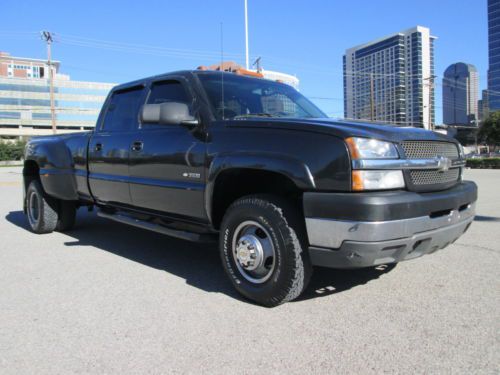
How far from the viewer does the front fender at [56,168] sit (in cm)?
594

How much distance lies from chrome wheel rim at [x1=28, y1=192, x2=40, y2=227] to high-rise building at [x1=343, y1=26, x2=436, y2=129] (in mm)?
37404

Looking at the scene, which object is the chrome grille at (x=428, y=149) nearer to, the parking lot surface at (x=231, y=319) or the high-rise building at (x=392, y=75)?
the parking lot surface at (x=231, y=319)

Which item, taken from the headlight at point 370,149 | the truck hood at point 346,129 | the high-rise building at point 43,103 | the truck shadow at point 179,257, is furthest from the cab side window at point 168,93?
the high-rise building at point 43,103

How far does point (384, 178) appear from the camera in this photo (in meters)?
2.97

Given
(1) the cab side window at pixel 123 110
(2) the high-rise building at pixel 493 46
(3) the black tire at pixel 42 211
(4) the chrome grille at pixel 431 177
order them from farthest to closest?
(2) the high-rise building at pixel 493 46, (3) the black tire at pixel 42 211, (1) the cab side window at pixel 123 110, (4) the chrome grille at pixel 431 177

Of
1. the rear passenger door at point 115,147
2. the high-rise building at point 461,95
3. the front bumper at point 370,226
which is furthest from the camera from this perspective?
the high-rise building at point 461,95

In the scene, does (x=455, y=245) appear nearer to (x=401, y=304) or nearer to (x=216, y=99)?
(x=401, y=304)

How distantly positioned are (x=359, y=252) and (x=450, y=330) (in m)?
0.79

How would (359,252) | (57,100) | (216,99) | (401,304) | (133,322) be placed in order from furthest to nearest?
(57,100), (216,99), (401,304), (133,322), (359,252)

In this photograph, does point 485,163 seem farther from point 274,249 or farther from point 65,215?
point 274,249

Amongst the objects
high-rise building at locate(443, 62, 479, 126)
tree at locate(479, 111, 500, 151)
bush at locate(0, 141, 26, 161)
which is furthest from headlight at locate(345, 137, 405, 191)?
bush at locate(0, 141, 26, 161)

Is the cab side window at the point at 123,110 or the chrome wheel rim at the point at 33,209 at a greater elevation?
the cab side window at the point at 123,110

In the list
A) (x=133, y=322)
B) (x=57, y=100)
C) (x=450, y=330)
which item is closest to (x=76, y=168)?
(x=133, y=322)

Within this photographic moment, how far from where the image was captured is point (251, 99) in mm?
4395
